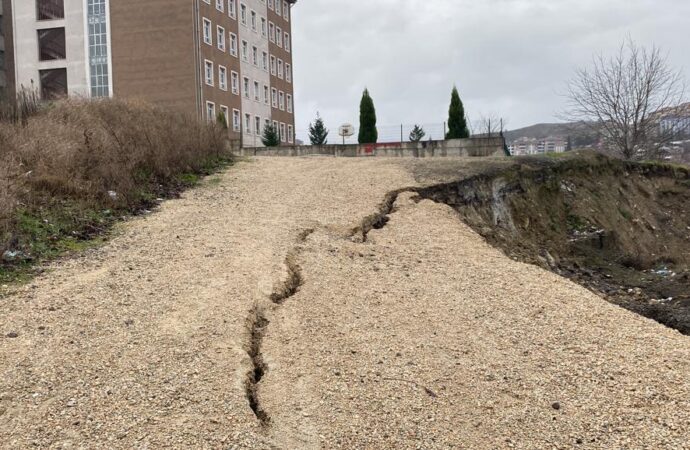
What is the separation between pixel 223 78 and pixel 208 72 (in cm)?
252

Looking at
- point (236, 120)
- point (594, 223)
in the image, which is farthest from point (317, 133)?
point (594, 223)

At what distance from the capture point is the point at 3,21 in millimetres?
48531

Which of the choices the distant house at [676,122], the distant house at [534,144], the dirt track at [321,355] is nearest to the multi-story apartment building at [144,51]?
the distant house at [534,144]

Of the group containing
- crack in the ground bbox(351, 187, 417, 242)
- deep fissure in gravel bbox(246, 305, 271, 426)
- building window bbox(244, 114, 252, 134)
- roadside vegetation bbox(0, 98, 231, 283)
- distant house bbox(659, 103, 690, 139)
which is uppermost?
building window bbox(244, 114, 252, 134)

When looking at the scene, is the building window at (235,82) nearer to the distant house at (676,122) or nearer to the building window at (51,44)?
the building window at (51,44)

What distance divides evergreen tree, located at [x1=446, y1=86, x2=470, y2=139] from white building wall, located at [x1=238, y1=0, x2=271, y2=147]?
18801mm

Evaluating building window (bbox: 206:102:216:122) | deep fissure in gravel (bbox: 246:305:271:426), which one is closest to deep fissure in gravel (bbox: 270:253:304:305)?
deep fissure in gravel (bbox: 246:305:271:426)

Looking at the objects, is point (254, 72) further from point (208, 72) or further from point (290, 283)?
point (290, 283)

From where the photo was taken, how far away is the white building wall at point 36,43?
46.0 metres

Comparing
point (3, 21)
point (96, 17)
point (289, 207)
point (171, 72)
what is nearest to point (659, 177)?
point (289, 207)

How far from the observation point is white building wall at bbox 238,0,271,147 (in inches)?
2044

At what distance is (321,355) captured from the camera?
17.1ft

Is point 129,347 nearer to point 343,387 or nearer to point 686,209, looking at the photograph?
point 343,387

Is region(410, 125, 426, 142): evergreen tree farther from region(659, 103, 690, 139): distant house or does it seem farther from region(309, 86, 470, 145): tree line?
region(659, 103, 690, 139): distant house
